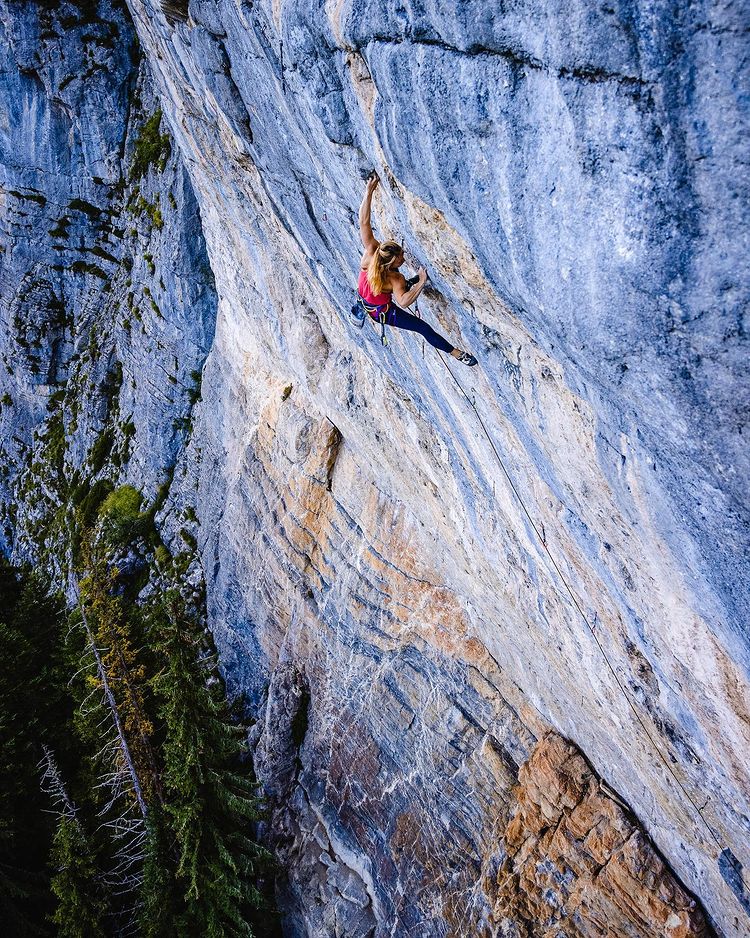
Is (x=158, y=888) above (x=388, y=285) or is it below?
below

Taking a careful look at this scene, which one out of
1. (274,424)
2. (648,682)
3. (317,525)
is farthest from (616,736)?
(274,424)

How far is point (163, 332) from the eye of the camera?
21766 mm

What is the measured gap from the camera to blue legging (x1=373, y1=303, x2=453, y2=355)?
6.61 m

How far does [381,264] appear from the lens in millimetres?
6016

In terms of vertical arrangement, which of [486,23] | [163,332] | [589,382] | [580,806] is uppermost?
[163,332]

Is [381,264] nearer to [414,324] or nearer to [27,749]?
[414,324]

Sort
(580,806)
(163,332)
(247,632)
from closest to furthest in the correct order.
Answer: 1. (580,806)
2. (247,632)
3. (163,332)

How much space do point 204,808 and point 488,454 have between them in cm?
1242

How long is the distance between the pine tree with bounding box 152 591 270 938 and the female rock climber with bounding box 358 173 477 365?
440 inches

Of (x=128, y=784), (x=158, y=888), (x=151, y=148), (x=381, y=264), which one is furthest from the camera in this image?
(x=151, y=148)

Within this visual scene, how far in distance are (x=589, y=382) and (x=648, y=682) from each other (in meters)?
3.38

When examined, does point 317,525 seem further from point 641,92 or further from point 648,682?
point 641,92

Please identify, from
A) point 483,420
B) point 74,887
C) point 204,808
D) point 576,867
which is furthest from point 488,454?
point 74,887

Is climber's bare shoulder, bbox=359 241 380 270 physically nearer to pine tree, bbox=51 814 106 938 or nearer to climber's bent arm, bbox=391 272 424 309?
climber's bent arm, bbox=391 272 424 309
